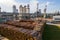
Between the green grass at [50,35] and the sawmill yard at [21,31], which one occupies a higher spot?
the sawmill yard at [21,31]

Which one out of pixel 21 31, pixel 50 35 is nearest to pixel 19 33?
pixel 21 31

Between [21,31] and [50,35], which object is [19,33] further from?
[50,35]

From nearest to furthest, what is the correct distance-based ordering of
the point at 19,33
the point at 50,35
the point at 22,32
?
the point at 22,32, the point at 19,33, the point at 50,35

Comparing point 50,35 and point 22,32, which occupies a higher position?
point 22,32

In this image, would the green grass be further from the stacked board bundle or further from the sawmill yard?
the stacked board bundle

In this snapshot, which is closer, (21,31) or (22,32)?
(22,32)

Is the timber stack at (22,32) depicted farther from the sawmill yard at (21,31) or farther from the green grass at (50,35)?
the green grass at (50,35)

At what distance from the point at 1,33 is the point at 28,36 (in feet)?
6.28

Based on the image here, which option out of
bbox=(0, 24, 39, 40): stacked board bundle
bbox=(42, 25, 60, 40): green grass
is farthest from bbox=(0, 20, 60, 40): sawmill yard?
bbox=(42, 25, 60, 40): green grass

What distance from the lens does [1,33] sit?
3621mm

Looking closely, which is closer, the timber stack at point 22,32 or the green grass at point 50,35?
the timber stack at point 22,32

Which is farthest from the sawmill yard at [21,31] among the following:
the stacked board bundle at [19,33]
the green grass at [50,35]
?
the green grass at [50,35]

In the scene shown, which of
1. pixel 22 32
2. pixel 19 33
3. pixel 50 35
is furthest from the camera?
pixel 50 35

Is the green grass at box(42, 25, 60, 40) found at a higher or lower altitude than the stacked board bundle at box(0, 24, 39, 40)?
lower
